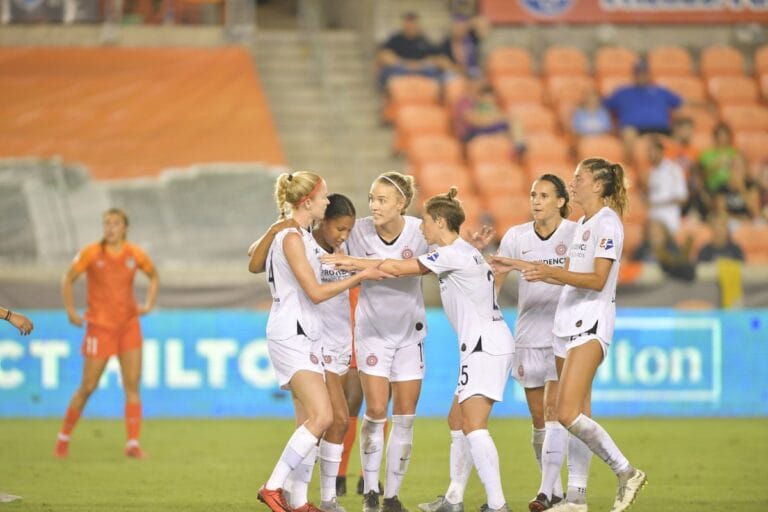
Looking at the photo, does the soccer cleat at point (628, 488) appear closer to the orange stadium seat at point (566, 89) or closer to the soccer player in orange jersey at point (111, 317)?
the soccer player in orange jersey at point (111, 317)

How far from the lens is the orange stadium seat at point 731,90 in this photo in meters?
21.6

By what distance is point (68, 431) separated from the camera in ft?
41.5

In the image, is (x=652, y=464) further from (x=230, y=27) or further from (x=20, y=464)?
(x=230, y=27)

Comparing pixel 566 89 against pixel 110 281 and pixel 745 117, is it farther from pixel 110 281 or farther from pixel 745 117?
pixel 110 281

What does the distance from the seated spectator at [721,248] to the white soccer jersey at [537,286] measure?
852 centimetres

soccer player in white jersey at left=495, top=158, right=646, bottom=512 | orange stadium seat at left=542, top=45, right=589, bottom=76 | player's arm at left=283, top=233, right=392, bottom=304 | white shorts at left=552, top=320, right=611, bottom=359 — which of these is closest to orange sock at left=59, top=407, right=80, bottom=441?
player's arm at left=283, top=233, right=392, bottom=304

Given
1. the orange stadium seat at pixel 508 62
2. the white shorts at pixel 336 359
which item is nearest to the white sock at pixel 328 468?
the white shorts at pixel 336 359

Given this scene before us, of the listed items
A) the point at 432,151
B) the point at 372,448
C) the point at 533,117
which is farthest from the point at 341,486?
the point at 533,117

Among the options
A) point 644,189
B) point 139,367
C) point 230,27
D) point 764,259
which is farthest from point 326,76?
point 139,367

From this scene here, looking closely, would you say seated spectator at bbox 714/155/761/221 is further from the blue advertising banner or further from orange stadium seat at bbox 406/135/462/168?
orange stadium seat at bbox 406/135/462/168

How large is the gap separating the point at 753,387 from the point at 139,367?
291 inches

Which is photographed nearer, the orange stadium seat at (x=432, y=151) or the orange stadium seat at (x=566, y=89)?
the orange stadium seat at (x=432, y=151)

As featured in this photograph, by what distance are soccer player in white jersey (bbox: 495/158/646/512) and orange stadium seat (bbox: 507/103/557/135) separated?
11355 mm

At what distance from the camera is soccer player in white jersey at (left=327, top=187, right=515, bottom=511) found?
8.66 m
